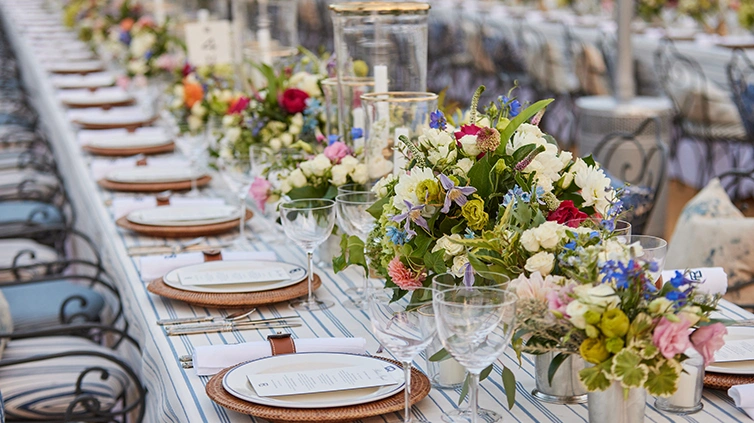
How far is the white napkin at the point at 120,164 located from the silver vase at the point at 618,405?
213cm

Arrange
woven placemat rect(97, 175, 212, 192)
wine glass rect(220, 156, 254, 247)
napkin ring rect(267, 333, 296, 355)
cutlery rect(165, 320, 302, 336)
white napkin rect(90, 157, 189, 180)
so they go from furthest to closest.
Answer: white napkin rect(90, 157, 189, 180) → woven placemat rect(97, 175, 212, 192) → wine glass rect(220, 156, 254, 247) → cutlery rect(165, 320, 302, 336) → napkin ring rect(267, 333, 296, 355)

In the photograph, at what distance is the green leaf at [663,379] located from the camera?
1150 millimetres

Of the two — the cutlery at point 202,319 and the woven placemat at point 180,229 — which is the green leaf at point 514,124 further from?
the woven placemat at point 180,229

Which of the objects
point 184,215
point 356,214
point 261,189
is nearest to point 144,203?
point 184,215

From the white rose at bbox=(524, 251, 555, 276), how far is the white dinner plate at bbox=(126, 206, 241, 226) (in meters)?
1.27

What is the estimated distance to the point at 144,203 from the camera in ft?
8.71

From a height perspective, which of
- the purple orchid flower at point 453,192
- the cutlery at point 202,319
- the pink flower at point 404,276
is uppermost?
the purple orchid flower at point 453,192

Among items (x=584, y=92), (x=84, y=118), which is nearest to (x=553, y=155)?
(x=84, y=118)

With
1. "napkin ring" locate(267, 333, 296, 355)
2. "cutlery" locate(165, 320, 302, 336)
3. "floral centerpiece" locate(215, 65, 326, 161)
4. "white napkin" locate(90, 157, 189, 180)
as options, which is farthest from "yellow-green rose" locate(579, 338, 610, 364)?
"white napkin" locate(90, 157, 189, 180)

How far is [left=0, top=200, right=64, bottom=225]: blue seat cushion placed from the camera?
363cm

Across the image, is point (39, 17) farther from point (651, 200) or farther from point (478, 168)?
point (478, 168)

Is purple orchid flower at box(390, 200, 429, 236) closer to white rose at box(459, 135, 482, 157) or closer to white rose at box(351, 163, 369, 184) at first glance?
white rose at box(459, 135, 482, 157)

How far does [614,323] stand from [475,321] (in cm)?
15

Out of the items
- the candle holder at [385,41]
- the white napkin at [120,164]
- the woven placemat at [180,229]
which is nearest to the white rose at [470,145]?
the candle holder at [385,41]
